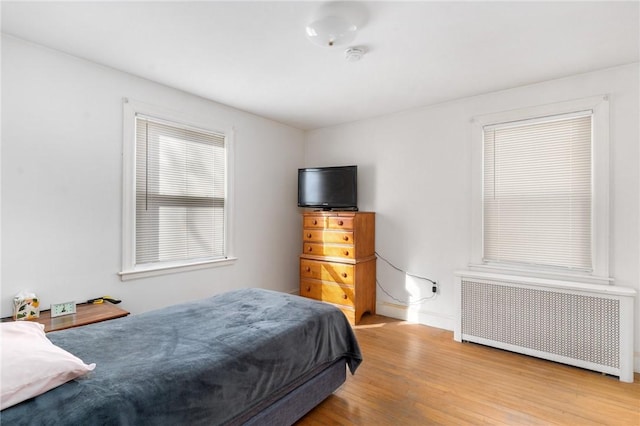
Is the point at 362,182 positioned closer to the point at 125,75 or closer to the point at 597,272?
the point at 597,272

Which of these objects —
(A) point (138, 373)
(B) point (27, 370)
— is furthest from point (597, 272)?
(B) point (27, 370)

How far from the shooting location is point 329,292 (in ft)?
12.8

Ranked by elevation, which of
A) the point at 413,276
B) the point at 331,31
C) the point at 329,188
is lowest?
the point at 413,276

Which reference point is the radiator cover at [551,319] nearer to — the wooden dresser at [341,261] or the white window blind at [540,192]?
the white window blind at [540,192]

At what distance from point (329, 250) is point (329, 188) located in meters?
0.81

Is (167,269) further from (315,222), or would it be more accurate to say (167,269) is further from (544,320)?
(544,320)

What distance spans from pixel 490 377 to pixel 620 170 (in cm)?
205

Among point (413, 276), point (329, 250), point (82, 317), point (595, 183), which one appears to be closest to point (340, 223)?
point (329, 250)

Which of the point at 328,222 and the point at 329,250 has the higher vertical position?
the point at 328,222

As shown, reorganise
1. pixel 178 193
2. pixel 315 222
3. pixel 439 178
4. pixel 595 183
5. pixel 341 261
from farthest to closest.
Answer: pixel 315 222
pixel 341 261
pixel 439 178
pixel 178 193
pixel 595 183

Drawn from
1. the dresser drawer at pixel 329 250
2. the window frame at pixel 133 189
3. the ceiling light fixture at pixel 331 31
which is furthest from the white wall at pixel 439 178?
the window frame at pixel 133 189

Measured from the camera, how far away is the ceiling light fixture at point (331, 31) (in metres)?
1.97

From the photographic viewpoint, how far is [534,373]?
263 cm

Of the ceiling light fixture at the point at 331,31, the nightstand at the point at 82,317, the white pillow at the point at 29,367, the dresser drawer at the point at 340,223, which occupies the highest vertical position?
the ceiling light fixture at the point at 331,31
